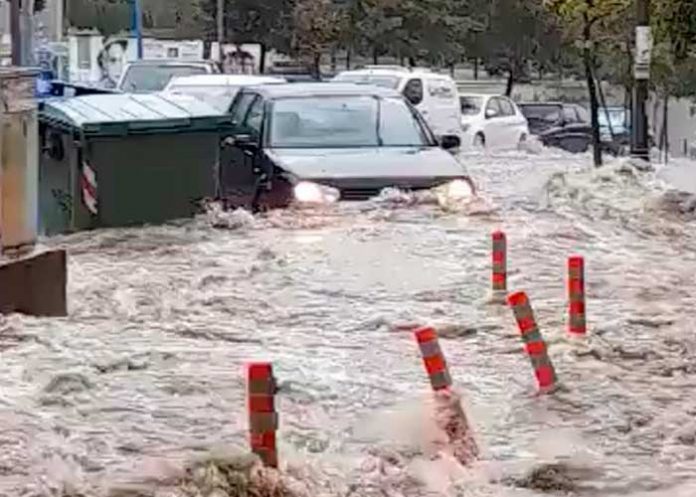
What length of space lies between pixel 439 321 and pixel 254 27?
3952 centimetres

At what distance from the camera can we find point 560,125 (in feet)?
125

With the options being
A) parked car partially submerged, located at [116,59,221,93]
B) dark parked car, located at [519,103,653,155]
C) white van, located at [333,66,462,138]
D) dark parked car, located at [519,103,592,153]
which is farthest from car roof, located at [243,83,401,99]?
dark parked car, located at [519,103,592,153]

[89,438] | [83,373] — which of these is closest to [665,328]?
[83,373]

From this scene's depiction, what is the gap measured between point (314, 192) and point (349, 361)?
19.0 feet

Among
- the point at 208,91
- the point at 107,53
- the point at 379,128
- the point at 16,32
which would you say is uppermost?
the point at 16,32

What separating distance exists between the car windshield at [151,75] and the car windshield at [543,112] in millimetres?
13390

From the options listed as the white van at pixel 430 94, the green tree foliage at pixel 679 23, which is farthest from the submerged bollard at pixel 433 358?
the white van at pixel 430 94

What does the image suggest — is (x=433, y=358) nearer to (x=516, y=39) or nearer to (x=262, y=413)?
(x=262, y=413)

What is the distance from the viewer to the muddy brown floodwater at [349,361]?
6863mm

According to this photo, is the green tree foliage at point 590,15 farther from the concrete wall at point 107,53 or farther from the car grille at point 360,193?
the concrete wall at point 107,53

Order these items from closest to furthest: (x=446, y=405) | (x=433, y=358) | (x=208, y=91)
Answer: (x=433, y=358) → (x=446, y=405) → (x=208, y=91)

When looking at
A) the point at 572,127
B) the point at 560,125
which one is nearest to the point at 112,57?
the point at 560,125

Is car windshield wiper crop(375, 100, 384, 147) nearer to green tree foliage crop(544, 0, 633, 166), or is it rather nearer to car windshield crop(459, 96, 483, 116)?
green tree foliage crop(544, 0, 633, 166)

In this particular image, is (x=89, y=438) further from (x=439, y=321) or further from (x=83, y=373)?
(x=439, y=321)
